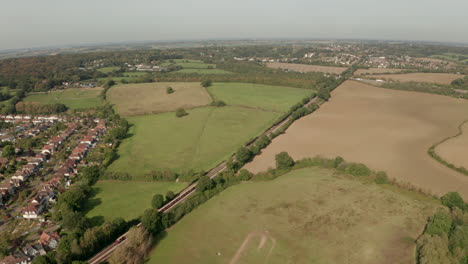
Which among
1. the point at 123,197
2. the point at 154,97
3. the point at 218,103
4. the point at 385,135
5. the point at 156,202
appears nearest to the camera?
the point at 156,202

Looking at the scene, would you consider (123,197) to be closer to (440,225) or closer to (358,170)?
(358,170)

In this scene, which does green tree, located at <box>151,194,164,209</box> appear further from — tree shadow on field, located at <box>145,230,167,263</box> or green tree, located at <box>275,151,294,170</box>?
green tree, located at <box>275,151,294,170</box>

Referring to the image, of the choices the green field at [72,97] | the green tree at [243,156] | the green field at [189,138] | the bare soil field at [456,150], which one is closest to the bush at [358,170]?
the bare soil field at [456,150]

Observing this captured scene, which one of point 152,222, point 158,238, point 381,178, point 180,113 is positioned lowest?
point 158,238

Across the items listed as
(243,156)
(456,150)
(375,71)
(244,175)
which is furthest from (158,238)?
(375,71)

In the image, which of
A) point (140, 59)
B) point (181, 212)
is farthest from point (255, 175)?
point (140, 59)

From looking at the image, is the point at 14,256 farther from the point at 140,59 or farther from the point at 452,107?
the point at 140,59
